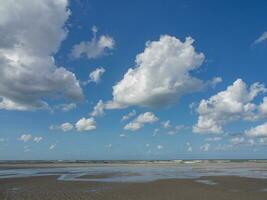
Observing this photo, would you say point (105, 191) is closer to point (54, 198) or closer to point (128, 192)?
point (128, 192)

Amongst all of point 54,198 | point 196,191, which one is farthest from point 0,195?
point 196,191

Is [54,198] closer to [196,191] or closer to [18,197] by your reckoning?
[18,197]

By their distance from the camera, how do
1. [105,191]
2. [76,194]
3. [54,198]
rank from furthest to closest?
1. [105,191]
2. [76,194]
3. [54,198]

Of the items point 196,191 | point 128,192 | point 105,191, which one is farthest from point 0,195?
point 196,191

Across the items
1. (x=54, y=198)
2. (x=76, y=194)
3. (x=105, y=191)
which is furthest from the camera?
(x=105, y=191)

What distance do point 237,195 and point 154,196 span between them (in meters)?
6.27

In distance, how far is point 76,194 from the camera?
24141 millimetres

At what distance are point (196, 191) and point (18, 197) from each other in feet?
44.9

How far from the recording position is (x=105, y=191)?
26000 mm

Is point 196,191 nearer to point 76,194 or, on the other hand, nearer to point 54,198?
point 76,194

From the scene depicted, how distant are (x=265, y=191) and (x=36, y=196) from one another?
1808 cm

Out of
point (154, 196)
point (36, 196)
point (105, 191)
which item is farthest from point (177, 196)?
point (36, 196)

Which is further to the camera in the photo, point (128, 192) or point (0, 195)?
point (128, 192)

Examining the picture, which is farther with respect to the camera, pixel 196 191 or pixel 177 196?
pixel 196 191
